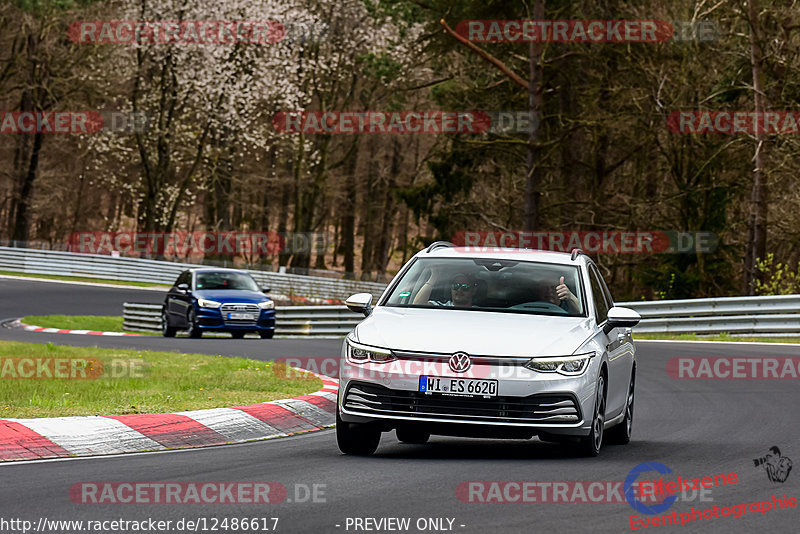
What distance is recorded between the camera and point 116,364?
17031mm

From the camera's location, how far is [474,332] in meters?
9.23

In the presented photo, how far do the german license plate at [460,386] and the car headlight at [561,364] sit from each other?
12.6 inches

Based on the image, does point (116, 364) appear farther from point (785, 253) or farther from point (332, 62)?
point (332, 62)

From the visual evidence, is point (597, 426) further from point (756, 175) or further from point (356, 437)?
point (756, 175)

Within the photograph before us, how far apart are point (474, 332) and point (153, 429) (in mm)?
2913

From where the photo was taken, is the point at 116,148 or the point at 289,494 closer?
the point at 289,494

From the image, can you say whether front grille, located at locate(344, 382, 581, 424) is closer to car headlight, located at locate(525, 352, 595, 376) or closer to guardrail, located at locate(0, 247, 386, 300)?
car headlight, located at locate(525, 352, 595, 376)

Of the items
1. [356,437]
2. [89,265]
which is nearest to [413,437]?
[356,437]

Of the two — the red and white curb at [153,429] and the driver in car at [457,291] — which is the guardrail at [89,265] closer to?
the red and white curb at [153,429]

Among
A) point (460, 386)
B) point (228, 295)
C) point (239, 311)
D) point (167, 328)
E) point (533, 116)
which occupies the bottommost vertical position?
point (167, 328)

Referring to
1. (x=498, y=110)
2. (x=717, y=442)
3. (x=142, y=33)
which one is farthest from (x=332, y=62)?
(x=717, y=442)

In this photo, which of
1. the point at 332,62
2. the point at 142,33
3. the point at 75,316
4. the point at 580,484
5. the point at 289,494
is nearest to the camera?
the point at 289,494

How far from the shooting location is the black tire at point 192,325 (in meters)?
28.8

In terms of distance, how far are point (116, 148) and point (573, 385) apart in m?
54.6
